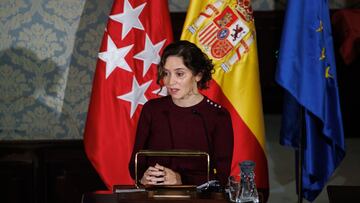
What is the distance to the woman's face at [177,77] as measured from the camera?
3.13 meters

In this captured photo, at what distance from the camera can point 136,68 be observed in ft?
13.7

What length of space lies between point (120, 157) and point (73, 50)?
3.22ft

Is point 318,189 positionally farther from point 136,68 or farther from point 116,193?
point 116,193

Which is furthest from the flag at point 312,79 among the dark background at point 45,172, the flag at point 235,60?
the dark background at point 45,172

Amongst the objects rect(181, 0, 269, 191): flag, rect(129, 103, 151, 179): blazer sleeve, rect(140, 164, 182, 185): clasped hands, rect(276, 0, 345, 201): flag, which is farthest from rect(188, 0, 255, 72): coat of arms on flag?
rect(140, 164, 182, 185): clasped hands

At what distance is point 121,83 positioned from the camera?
414 centimetres

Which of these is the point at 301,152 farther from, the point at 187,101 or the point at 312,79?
the point at 187,101

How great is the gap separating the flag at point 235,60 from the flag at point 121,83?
0.26 meters

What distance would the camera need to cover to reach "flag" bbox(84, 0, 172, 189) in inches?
163

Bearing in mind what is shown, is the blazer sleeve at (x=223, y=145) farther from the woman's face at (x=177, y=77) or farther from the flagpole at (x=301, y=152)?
the flagpole at (x=301, y=152)

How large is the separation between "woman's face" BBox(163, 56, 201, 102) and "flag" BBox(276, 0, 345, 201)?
1011 mm

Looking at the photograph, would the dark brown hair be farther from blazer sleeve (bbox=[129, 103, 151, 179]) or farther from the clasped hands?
the clasped hands

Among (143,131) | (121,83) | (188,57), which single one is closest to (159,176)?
(143,131)

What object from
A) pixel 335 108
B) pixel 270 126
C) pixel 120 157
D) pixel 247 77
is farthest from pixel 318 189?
pixel 270 126
